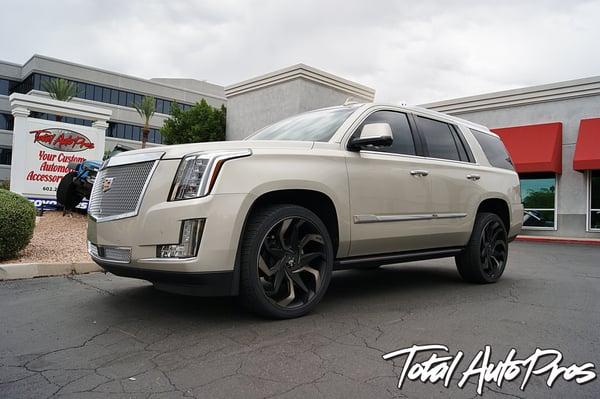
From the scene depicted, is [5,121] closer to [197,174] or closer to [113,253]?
[113,253]

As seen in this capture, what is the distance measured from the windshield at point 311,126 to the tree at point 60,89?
44.6 meters

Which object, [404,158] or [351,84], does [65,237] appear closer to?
[404,158]

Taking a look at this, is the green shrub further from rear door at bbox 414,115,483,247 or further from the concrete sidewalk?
the concrete sidewalk

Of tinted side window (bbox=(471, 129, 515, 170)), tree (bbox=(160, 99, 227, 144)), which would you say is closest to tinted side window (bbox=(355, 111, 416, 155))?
tinted side window (bbox=(471, 129, 515, 170))

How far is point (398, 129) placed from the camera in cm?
509

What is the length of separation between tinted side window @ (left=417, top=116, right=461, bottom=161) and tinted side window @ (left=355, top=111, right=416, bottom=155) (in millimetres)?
285

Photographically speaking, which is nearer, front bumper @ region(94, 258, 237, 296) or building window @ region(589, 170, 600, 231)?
front bumper @ region(94, 258, 237, 296)

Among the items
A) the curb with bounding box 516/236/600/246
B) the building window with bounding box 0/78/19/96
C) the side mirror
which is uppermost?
the building window with bounding box 0/78/19/96

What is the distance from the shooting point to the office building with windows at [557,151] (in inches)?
679

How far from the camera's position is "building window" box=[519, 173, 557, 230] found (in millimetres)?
18234

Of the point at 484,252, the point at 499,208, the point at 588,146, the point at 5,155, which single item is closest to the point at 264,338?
the point at 484,252

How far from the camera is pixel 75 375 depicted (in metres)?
2.77

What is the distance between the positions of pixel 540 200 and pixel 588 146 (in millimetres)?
2792

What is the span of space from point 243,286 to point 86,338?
1.18 metres
